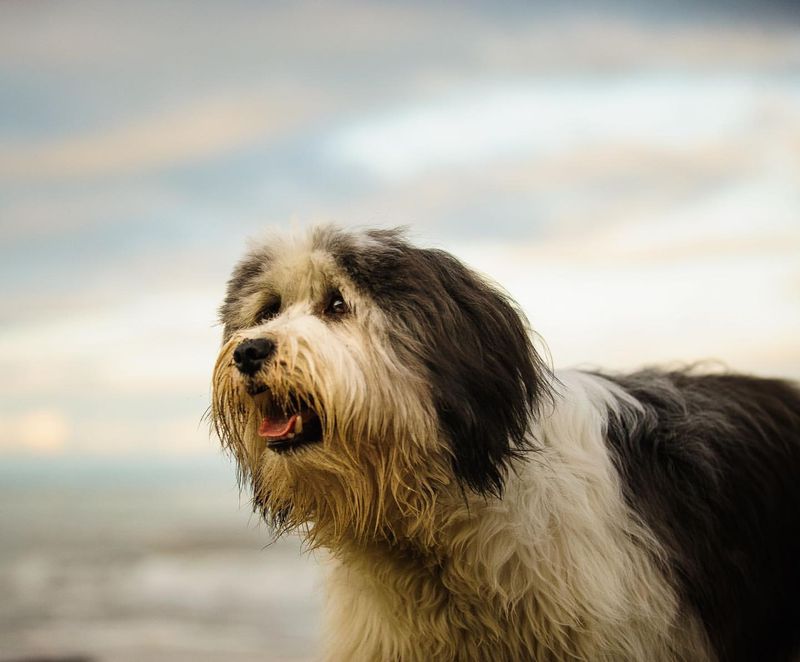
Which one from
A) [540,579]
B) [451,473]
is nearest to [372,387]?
[451,473]

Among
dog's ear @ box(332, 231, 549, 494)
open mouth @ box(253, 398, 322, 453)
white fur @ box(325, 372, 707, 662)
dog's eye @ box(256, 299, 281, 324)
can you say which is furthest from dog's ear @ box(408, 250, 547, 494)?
dog's eye @ box(256, 299, 281, 324)

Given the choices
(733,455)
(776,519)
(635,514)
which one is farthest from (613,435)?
(776,519)

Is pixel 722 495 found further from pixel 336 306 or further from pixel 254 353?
pixel 254 353

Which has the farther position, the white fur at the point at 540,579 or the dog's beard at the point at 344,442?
the white fur at the point at 540,579

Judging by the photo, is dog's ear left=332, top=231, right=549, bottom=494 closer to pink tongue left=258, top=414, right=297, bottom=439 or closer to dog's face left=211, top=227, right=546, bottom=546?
dog's face left=211, top=227, right=546, bottom=546

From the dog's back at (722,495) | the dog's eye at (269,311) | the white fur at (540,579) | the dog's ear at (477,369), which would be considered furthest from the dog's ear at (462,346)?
the dog's back at (722,495)

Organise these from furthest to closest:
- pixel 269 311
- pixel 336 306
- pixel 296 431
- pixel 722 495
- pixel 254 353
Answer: pixel 722 495 → pixel 269 311 → pixel 336 306 → pixel 296 431 → pixel 254 353

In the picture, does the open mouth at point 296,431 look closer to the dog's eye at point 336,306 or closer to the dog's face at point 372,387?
the dog's face at point 372,387
